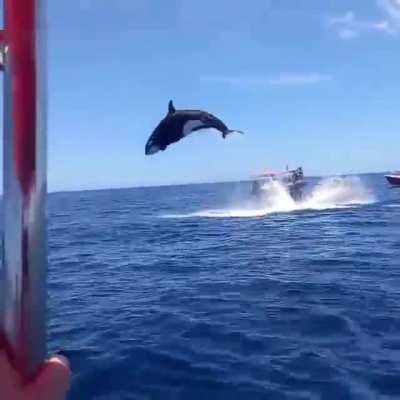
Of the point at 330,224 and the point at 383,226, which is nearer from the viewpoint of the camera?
the point at 383,226

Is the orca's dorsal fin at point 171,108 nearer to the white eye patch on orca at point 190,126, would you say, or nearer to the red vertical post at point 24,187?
the white eye patch on orca at point 190,126

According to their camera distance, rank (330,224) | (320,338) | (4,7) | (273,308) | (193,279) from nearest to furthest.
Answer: (4,7) → (320,338) → (273,308) → (193,279) → (330,224)

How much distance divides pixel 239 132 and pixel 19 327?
5793 mm

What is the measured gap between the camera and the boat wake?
37.8 m

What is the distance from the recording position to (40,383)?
5.19ft

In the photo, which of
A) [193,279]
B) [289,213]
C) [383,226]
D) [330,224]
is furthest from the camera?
[289,213]

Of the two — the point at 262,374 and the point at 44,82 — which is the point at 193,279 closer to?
the point at 262,374

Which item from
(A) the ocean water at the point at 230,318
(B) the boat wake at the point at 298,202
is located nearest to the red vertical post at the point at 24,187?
(A) the ocean water at the point at 230,318

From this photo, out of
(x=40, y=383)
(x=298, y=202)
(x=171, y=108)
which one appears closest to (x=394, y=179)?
(x=298, y=202)

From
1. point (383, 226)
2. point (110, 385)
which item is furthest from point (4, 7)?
point (383, 226)

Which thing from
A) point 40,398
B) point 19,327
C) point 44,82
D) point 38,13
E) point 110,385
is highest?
point 38,13

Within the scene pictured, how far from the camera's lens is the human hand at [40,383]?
1539mm

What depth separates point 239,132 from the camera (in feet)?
23.4

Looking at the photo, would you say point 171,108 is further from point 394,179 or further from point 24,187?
point 394,179
